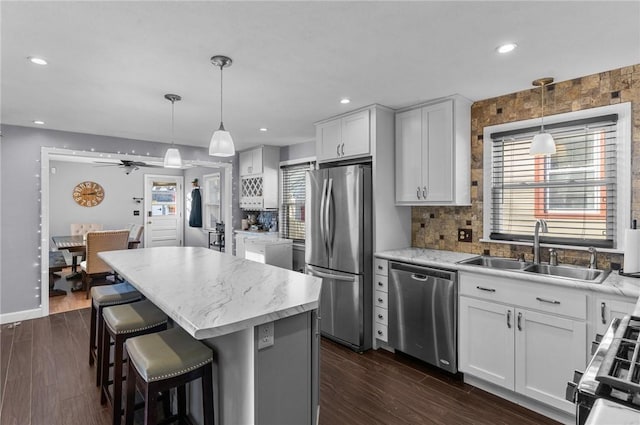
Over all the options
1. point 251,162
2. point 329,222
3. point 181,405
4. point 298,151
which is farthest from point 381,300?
point 251,162

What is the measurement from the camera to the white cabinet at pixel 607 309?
76.8 inches

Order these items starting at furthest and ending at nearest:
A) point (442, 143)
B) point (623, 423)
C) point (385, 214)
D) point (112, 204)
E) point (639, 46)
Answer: point (112, 204) < point (385, 214) < point (442, 143) < point (639, 46) < point (623, 423)

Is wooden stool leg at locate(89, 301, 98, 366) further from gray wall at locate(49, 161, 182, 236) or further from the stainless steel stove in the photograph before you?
gray wall at locate(49, 161, 182, 236)

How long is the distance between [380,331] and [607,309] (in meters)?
1.78

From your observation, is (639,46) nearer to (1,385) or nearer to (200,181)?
(1,385)

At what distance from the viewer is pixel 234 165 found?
5.88 m

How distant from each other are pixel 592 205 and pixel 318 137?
262 cm

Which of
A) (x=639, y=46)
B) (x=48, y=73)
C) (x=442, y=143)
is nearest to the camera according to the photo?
(x=639, y=46)

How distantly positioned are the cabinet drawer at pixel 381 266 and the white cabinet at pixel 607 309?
155 centimetres

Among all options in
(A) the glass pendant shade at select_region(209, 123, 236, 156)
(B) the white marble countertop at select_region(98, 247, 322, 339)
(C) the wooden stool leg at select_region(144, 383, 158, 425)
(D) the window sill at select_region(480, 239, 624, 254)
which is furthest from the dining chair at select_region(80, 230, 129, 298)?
(D) the window sill at select_region(480, 239, 624, 254)

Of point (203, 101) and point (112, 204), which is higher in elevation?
point (203, 101)

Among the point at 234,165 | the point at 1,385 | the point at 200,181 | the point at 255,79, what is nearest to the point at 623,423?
the point at 255,79

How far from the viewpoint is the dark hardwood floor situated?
2.23 m

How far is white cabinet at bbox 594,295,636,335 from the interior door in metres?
8.69
